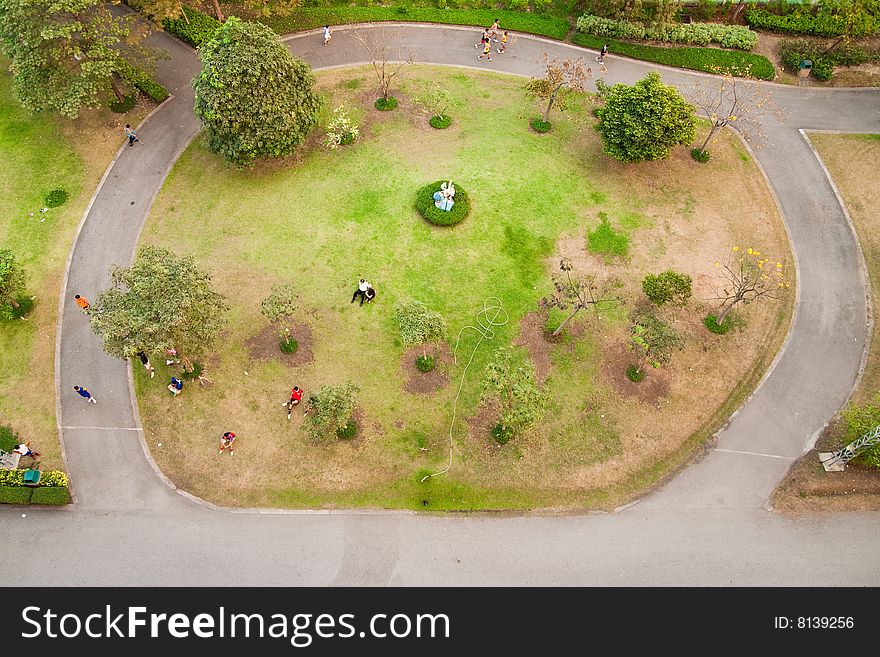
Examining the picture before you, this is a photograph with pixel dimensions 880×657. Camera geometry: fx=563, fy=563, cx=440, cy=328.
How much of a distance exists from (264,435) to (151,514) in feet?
16.9

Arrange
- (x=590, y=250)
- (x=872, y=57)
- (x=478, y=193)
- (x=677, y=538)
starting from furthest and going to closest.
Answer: (x=872, y=57), (x=478, y=193), (x=590, y=250), (x=677, y=538)

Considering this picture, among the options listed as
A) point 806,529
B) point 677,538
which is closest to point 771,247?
point 806,529

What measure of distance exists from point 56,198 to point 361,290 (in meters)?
18.4

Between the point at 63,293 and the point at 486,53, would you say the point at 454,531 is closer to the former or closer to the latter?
the point at 63,293

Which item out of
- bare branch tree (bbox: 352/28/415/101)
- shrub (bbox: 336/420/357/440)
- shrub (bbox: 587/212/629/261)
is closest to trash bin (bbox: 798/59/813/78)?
shrub (bbox: 587/212/629/261)

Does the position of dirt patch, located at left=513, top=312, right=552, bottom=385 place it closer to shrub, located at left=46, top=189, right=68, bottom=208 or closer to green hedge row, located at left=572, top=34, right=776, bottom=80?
green hedge row, located at left=572, top=34, right=776, bottom=80

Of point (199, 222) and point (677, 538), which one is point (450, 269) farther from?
point (677, 538)

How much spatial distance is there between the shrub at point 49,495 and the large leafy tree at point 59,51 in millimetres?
19701

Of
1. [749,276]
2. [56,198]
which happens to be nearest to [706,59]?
[749,276]

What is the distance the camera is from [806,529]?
73.9ft

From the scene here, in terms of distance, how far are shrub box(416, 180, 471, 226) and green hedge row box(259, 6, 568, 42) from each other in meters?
17.3

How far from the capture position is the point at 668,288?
26375mm

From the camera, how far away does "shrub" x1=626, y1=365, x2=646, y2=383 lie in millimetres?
25594
